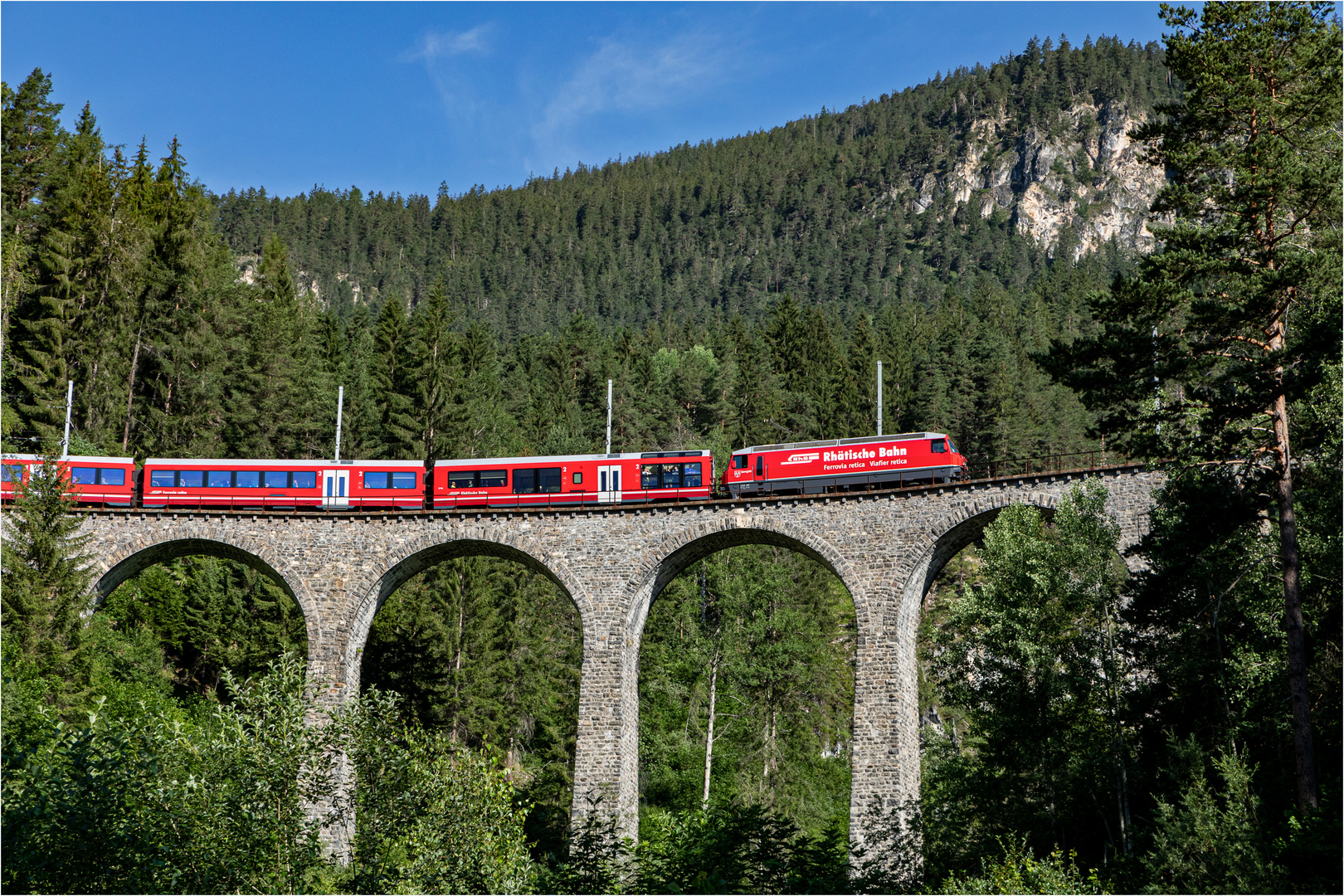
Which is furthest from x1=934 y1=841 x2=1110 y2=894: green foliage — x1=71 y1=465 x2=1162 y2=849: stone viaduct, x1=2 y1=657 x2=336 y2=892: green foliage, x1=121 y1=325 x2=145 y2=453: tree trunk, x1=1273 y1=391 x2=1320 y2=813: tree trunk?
x1=121 y1=325 x2=145 y2=453: tree trunk

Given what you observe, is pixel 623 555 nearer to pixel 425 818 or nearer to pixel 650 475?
pixel 650 475

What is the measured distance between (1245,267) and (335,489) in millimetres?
32804

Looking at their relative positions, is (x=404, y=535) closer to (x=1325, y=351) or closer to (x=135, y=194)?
(x=1325, y=351)

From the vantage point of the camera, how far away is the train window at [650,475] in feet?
135

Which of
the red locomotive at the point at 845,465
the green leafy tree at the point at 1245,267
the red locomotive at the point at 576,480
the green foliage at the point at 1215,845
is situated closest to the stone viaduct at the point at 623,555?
the red locomotive at the point at 845,465

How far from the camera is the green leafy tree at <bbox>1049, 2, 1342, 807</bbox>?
72.7ft

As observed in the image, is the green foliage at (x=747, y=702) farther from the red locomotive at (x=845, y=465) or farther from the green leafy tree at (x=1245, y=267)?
the green leafy tree at (x=1245, y=267)

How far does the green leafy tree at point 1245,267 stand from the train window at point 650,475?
18648mm

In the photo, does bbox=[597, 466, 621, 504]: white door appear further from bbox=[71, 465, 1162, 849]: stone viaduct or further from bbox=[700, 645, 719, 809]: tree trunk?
bbox=[700, 645, 719, 809]: tree trunk

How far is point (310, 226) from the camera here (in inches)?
7628

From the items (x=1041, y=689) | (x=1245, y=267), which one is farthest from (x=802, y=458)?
(x=1245, y=267)

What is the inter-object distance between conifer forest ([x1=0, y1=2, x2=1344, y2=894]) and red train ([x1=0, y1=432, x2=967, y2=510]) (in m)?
4.03

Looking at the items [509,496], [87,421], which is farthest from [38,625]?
[87,421]

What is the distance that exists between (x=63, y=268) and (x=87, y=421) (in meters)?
8.32
